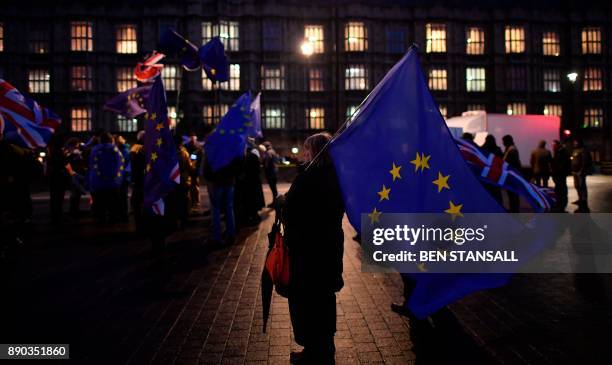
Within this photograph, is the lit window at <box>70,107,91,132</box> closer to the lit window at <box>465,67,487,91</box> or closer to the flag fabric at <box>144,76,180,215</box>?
the lit window at <box>465,67,487,91</box>

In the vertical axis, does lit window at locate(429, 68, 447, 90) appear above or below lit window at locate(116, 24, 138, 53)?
below

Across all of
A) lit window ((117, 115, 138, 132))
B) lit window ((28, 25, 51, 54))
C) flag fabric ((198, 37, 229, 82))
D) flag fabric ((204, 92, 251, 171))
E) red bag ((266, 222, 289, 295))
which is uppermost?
lit window ((28, 25, 51, 54))

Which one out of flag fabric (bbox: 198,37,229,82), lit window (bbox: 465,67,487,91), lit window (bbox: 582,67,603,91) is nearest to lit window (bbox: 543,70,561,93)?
lit window (bbox: 582,67,603,91)

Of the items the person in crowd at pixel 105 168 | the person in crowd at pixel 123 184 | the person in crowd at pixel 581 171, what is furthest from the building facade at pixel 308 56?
the person in crowd at pixel 105 168

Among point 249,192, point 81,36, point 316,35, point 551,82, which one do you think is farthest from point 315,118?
point 249,192

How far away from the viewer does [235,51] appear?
42500 millimetres

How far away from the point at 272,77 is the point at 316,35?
5205mm

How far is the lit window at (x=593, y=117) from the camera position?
47000mm

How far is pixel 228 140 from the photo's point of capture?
995 centimetres

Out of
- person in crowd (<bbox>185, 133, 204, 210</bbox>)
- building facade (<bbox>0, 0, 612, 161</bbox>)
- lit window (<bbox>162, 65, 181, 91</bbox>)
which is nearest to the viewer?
person in crowd (<bbox>185, 133, 204, 210</bbox>)

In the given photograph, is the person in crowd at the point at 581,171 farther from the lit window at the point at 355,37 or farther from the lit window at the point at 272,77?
the lit window at the point at 272,77

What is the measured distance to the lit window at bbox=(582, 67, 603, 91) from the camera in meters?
47.3

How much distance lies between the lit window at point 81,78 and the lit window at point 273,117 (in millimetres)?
14304

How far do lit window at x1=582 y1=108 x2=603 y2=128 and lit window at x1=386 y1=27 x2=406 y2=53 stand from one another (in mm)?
17808
